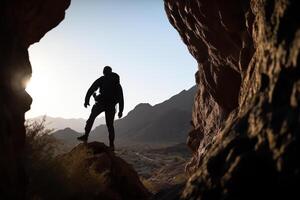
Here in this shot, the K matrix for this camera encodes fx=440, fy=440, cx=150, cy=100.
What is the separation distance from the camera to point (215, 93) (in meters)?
16.2

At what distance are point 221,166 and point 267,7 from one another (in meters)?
1.97

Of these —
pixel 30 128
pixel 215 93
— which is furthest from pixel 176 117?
pixel 30 128

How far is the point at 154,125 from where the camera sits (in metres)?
91.2

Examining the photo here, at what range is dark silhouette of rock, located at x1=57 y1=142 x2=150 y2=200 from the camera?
10219mm

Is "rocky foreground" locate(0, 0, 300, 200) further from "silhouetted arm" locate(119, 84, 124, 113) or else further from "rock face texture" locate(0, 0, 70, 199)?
"silhouetted arm" locate(119, 84, 124, 113)

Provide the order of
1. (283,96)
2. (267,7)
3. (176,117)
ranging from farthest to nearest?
1. (176,117)
2. (267,7)
3. (283,96)

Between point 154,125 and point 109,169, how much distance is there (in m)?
80.3

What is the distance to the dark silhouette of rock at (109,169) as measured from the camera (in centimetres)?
1022

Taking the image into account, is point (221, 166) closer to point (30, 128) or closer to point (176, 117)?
point (30, 128)

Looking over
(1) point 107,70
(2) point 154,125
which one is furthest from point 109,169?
(2) point 154,125

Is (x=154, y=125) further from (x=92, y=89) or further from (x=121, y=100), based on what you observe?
(x=92, y=89)

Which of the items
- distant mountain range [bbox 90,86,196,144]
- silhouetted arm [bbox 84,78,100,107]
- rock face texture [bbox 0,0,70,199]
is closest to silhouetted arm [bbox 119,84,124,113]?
silhouetted arm [bbox 84,78,100,107]

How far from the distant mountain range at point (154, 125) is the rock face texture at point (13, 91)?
62.1 meters

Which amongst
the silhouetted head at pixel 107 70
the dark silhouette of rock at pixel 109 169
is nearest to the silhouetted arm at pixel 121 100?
the silhouetted head at pixel 107 70
